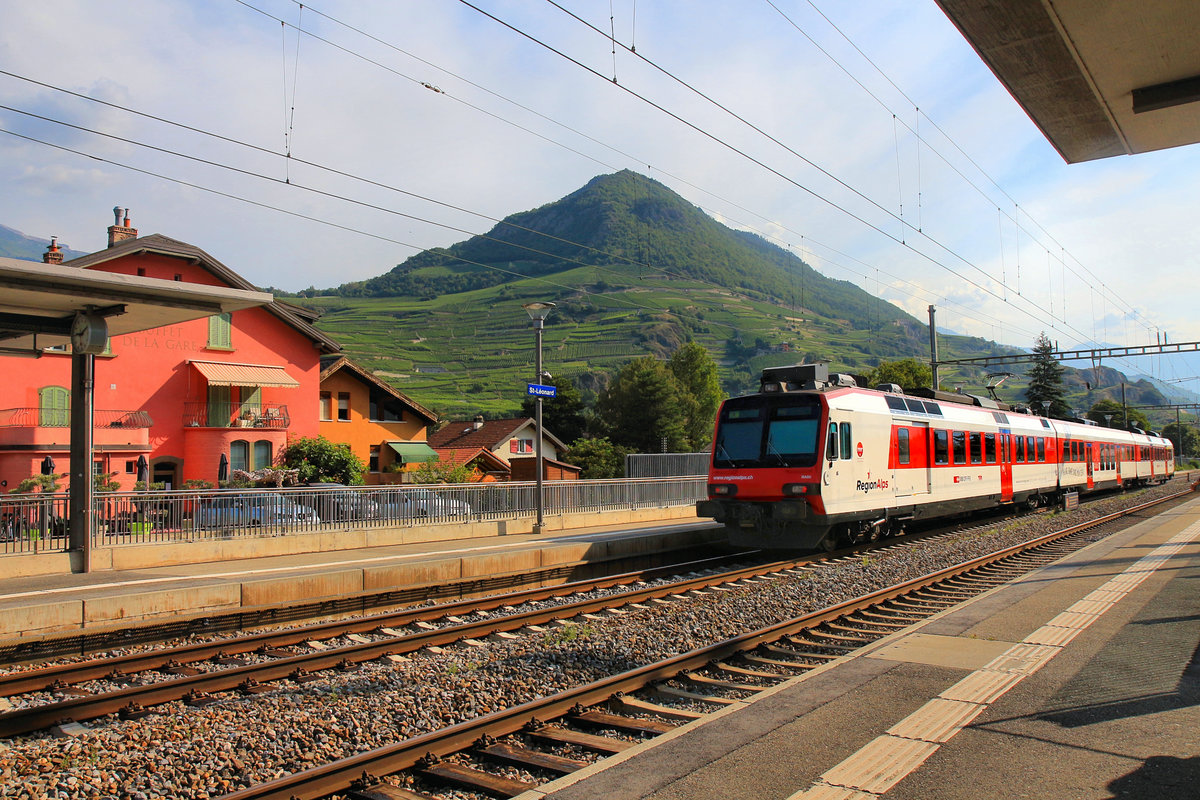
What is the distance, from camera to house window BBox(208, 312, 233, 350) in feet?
114

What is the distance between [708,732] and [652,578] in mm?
9464

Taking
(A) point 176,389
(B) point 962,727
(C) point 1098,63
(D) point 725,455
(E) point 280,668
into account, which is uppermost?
(C) point 1098,63

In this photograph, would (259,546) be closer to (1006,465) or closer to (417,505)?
(417,505)

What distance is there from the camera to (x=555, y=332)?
182625 mm

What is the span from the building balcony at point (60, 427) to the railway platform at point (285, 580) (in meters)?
17.5

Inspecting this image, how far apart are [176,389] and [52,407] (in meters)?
4.48

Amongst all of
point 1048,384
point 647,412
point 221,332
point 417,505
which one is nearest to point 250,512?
point 417,505

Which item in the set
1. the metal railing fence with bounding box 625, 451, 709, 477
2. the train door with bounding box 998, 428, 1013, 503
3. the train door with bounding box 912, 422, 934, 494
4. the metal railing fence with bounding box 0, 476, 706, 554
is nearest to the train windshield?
the train door with bounding box 912, 422, 934, 494

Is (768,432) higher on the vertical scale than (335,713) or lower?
higher

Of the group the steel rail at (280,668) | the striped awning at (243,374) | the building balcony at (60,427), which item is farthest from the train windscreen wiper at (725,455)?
the striped awning at (243,374)

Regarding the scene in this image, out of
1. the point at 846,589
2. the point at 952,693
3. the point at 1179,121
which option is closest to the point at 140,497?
the point at 846,589

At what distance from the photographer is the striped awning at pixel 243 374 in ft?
111

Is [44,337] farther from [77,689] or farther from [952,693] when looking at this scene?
[952,693]

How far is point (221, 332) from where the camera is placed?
34.9 m
